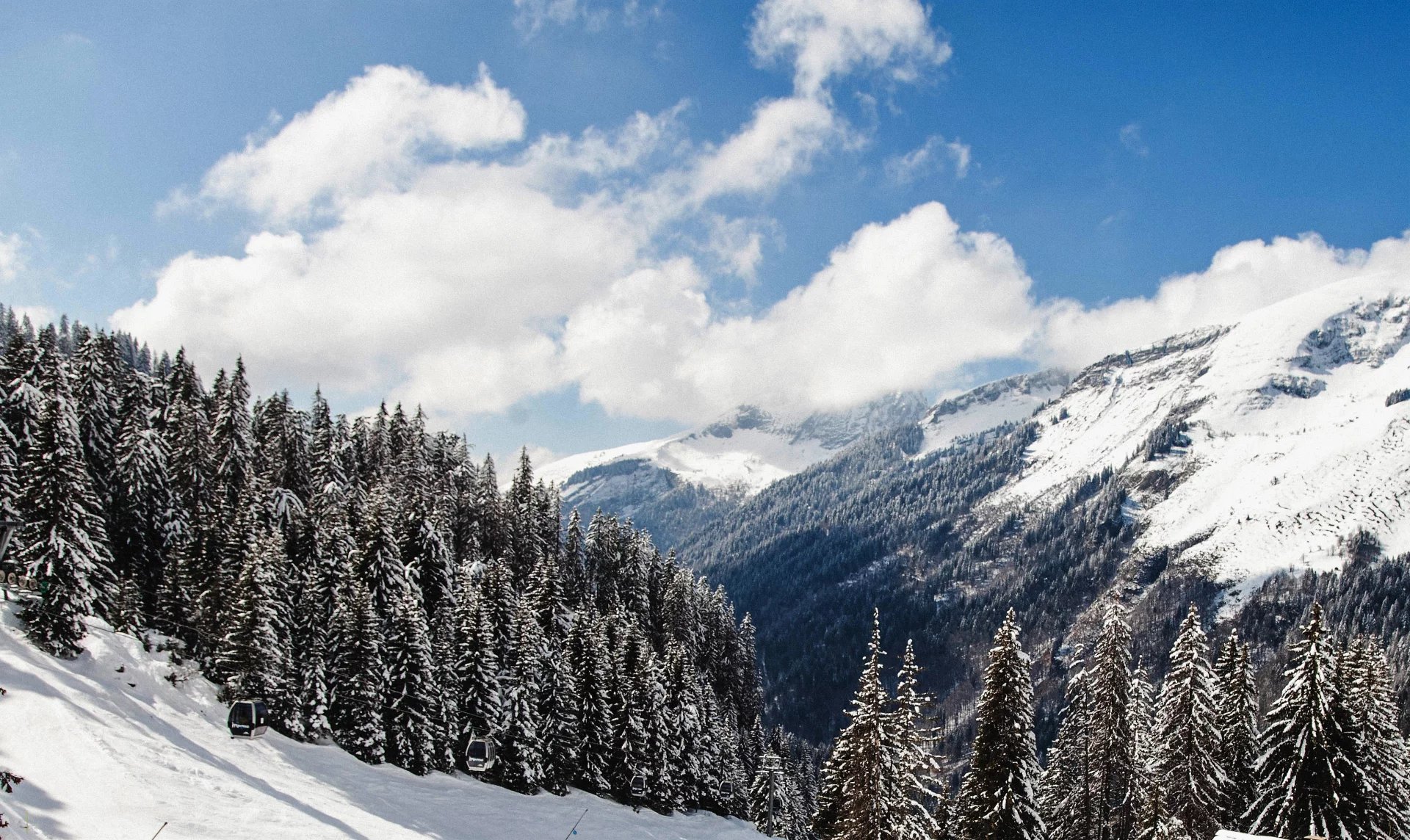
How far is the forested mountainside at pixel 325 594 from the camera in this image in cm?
4066

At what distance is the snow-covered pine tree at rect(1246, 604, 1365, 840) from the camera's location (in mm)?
28703

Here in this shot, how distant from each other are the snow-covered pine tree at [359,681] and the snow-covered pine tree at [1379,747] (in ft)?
154

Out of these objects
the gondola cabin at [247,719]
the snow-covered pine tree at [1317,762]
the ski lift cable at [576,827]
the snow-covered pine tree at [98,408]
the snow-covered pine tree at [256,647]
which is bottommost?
the ski lift cable at [576,827]

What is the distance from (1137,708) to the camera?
3728cm

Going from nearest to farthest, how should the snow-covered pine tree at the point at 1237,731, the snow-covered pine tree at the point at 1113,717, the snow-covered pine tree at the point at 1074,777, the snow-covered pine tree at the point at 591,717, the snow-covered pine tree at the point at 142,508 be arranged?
1. the snow-covered pine tree at the point at 1113,717
2. the snow-covered pine tree at the point at 1237,731
3. the snow-covered pine tree at the point at 1074,777
4. the snow-covered pine tree at the point at 591,717
5. the snow-covered pine tree at the point at 142,508

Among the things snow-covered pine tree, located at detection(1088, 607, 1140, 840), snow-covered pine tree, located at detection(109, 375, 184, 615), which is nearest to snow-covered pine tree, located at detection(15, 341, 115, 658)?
snow-covered pine tree, located at detection(109, 375, 184, 615)

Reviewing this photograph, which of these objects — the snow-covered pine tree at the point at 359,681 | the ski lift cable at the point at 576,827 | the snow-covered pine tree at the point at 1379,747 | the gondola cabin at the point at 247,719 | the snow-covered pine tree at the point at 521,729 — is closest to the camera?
the snow-covered pine tree at the point at 1379,747

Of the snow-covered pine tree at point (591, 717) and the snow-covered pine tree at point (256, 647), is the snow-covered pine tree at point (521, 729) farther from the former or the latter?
the snow-covered pine tree at point (256, 647)

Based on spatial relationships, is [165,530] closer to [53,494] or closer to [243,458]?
[243,458]

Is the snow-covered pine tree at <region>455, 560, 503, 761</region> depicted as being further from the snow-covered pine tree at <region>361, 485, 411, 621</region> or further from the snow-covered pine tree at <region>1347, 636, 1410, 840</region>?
the snow-covered pine tree at <region>1347, 636, 1410, 840</region>

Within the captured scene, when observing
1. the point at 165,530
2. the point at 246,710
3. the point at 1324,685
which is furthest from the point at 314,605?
the point at 1324,685

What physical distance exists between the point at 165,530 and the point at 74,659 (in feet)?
81.0

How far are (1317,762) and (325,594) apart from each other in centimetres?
5233

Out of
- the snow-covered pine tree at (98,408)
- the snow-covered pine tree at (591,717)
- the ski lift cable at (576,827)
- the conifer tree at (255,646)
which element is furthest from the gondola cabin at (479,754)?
the snow-covered pine tree at (98,408)
